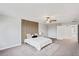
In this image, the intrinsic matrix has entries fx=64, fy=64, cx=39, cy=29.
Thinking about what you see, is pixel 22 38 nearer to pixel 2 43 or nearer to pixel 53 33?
pixel 2 43

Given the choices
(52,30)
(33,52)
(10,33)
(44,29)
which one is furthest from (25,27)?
(52,30)

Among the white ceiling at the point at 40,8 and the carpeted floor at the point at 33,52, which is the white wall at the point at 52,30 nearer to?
the carpeted floor at the point at 33,52

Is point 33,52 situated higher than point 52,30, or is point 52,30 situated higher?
point 52,30

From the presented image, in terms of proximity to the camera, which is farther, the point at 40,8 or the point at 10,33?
the point at 10,33

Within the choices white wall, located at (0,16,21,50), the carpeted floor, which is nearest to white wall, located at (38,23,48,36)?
the carpeted floor

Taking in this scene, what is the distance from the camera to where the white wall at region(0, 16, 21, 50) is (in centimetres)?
240

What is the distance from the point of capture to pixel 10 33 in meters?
2.57

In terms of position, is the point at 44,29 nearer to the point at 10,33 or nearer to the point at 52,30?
the point at 52,30

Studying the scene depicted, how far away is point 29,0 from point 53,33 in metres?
2.64

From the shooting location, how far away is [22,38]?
2.58m

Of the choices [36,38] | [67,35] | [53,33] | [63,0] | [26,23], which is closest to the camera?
[63,0]

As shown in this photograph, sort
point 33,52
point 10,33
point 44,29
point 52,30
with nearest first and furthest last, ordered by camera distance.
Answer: point 33,52
point 10,33
point 44,29
point 52,30

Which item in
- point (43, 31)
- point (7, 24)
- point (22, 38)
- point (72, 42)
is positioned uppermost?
point (7, 24)

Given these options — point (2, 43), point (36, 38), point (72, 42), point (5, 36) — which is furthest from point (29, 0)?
point (72, 42)
